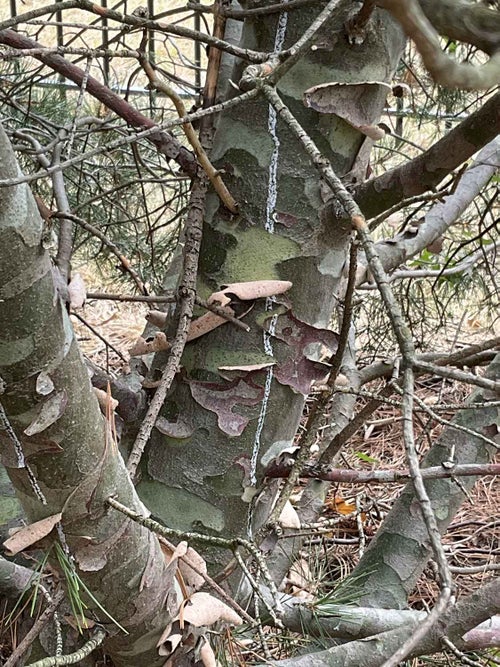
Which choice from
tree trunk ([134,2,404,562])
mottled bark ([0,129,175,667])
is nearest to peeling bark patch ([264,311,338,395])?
tree trunk ([134,2,404,562])

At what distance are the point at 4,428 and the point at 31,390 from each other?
0.05 meters

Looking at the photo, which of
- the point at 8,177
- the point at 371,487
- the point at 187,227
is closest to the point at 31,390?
the point at 8,177

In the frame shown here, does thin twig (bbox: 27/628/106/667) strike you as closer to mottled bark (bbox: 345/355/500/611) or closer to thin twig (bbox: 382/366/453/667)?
thin twig (bbox: 382/366/453/667)

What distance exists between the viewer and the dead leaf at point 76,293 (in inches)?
23.6

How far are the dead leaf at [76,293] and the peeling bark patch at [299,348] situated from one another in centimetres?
25

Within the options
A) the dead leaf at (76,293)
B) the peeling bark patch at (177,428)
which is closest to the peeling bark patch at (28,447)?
the dead leaf at (76,293)

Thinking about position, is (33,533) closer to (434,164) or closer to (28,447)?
(28,447)

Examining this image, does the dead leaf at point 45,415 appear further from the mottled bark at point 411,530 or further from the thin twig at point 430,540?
the mottled bark at point 411,530

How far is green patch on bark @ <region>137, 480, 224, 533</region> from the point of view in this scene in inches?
33.5

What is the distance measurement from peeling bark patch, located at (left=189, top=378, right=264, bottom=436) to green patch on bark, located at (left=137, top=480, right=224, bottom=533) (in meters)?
0.09

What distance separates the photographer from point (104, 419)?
671 mm

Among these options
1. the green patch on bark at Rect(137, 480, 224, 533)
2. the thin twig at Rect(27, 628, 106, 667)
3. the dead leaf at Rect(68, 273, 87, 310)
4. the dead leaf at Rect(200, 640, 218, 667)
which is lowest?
the dead leaf at Rect(200, 640, 218, 667)

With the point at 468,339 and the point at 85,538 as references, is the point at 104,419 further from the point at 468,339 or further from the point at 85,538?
the point at 468,339

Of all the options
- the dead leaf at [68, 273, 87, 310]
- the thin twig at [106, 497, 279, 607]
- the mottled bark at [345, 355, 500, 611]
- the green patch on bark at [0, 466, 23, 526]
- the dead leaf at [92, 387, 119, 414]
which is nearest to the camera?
the thin twig at [106, 497, 279, 607]
